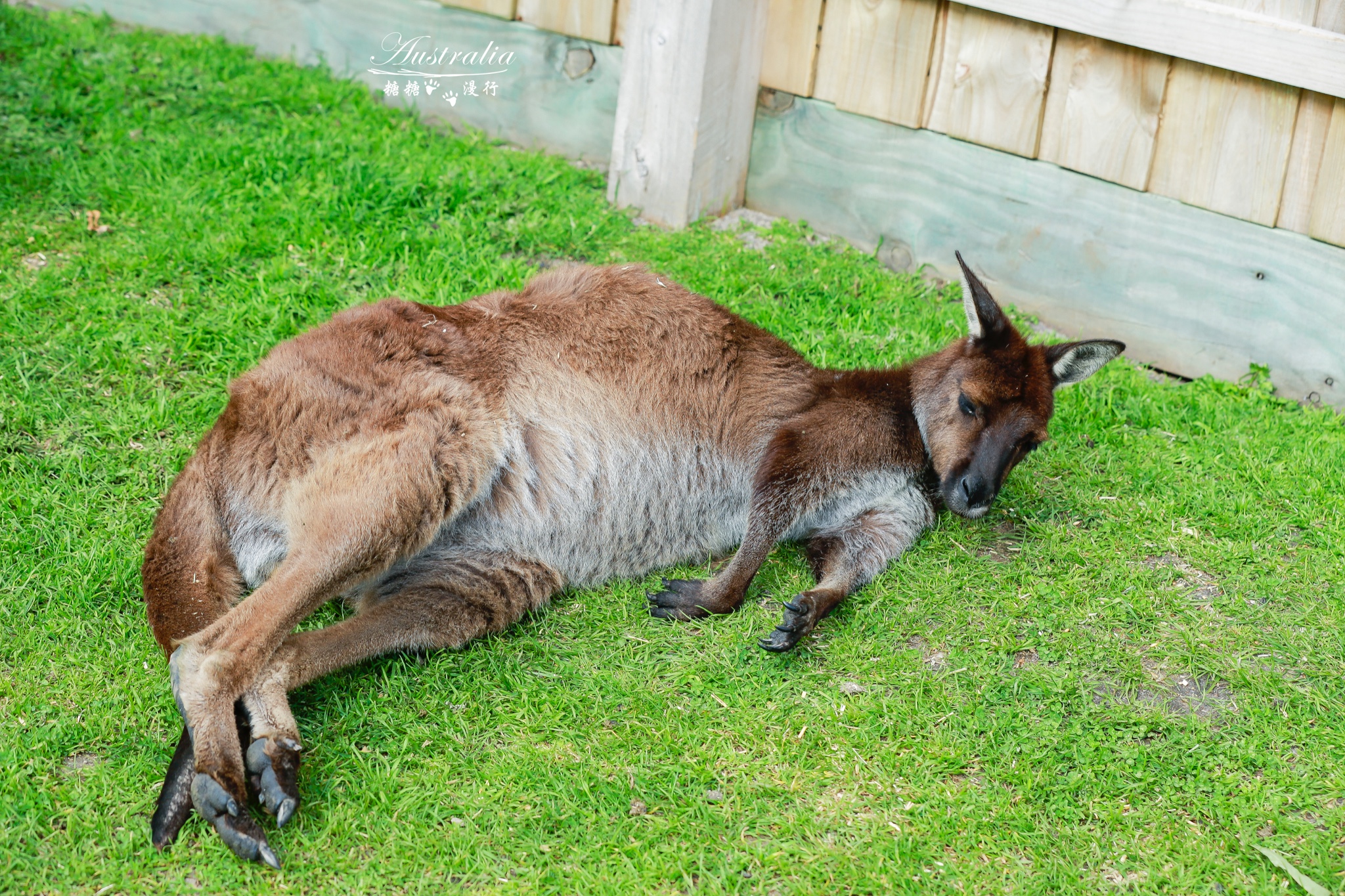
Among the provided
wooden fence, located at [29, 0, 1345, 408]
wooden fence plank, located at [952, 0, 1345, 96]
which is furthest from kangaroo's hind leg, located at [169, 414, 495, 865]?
wooden fence plank, located at [952, 0, 1345, 96]

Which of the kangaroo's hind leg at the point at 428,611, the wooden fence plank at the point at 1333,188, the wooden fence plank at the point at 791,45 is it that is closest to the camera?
the kangaroo's hind leg at the point at 428,611

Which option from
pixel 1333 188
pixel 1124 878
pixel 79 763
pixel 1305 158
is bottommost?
pixel 79 763

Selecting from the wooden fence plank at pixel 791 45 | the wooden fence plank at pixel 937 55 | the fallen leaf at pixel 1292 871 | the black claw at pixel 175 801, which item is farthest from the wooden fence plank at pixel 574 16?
the fallen leaf at pixel 1292 871

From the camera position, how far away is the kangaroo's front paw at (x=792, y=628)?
12.4 feet

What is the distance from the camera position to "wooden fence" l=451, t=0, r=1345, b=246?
5039mm

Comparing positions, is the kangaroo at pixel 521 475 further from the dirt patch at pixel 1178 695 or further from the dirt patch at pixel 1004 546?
the dirt patch at pixel 1178 695

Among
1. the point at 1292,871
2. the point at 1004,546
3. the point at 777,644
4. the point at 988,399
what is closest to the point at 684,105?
the point at 988,399

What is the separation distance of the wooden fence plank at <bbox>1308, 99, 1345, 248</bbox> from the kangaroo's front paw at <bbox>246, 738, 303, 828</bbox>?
16.0 feet

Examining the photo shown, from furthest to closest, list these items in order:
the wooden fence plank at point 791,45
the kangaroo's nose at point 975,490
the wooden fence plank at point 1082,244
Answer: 1. the wooden fence plank at point 791,45
2. the wooden fence plank at point 1082,244
3. the kangaroo's nose at point 975,490

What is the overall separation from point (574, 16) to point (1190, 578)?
446 cm

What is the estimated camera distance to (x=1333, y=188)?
5.07 meters

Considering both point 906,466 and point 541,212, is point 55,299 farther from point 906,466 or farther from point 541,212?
point 906,466

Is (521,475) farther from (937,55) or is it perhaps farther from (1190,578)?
(937,55)

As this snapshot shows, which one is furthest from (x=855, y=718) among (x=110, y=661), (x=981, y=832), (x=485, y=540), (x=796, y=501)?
(x=110, y=661)
